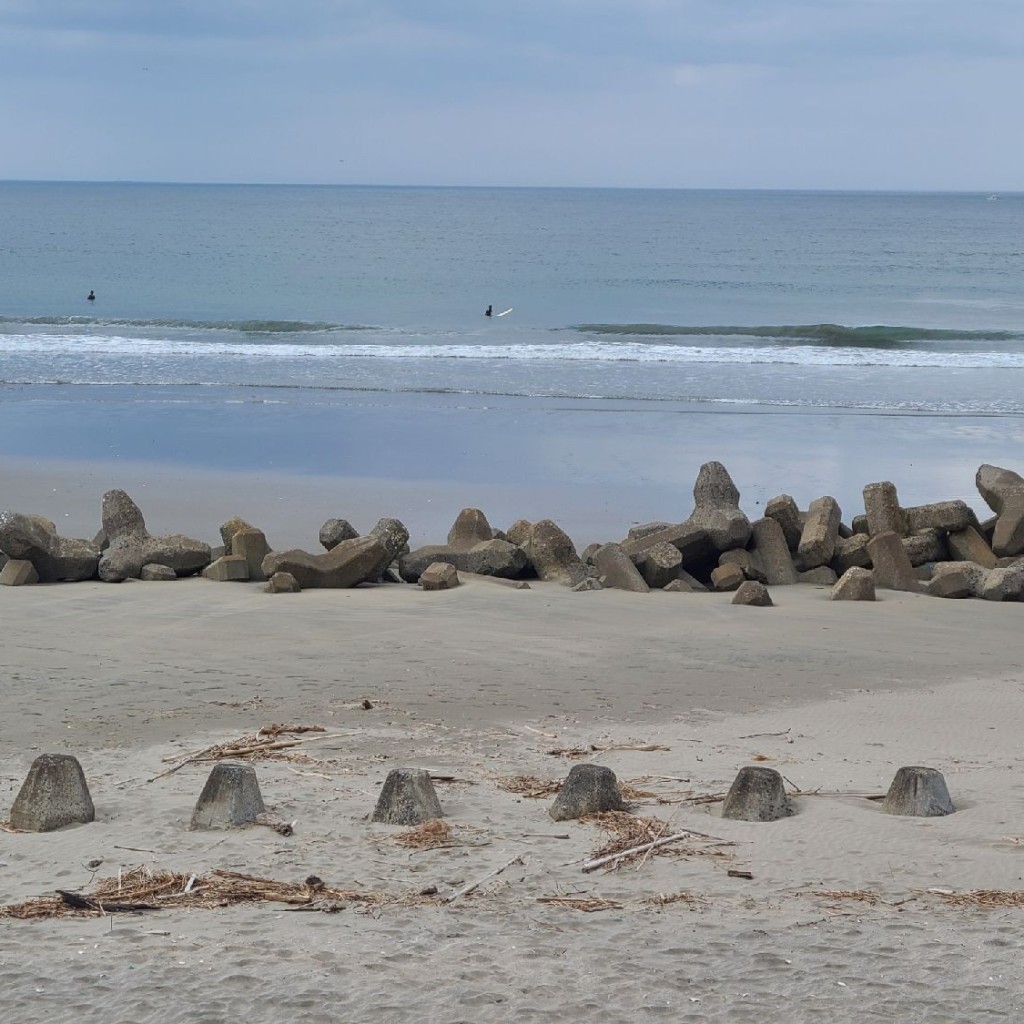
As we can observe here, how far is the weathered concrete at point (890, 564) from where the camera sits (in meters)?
10.4

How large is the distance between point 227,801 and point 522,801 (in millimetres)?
1087

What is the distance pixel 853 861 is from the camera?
4.79 meters

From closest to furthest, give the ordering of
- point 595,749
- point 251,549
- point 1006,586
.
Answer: point 595,749
point 1006,586
point 251,549

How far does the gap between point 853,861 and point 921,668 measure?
341cm

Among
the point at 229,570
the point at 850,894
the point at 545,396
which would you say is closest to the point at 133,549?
the point at 229,570

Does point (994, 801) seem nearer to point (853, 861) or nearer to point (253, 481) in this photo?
point (853, 861)

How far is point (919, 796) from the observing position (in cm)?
528

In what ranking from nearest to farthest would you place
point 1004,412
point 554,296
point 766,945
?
point 766,945 < point 1004,412 < point 554,296

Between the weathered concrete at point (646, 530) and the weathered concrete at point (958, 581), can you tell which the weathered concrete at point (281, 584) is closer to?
the weathered concrete at point (646, 530)

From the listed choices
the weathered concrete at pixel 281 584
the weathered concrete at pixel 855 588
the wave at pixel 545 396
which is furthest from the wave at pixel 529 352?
the weathered concrete at pixel 281 584

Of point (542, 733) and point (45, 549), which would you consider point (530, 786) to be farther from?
point (45, 549)

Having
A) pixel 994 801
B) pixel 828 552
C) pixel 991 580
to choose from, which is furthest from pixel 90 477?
pixel 994 801

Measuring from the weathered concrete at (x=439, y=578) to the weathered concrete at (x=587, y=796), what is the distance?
4607mm

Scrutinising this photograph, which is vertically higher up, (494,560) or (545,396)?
(545,396)
